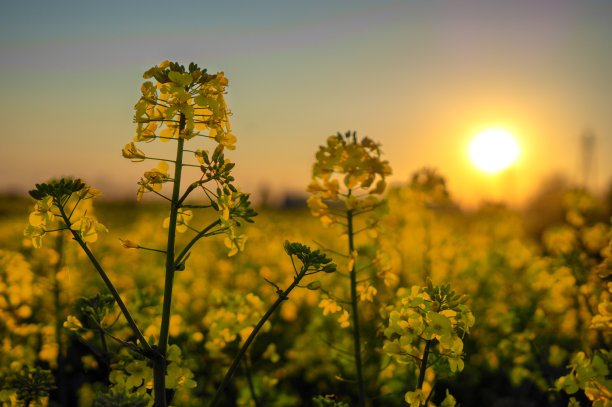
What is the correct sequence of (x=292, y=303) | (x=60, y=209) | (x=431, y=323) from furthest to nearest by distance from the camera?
(x=292, y=303) → (x=431, y=323) → (x=60, y=209)

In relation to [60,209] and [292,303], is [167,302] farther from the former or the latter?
[292,303]

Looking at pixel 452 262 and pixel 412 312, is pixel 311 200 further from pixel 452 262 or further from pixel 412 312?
pixel 452 262

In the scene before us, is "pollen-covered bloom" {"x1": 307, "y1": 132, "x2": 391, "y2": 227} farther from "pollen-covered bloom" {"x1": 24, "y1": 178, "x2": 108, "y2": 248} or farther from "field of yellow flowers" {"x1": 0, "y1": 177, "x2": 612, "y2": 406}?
"pollen-covered bloom" {"x1": 24, "y1": 178, "x2": 108, "y2": 248}

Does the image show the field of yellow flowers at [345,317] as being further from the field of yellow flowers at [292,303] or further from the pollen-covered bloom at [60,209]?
the pollen-covered bloom at [60,209]

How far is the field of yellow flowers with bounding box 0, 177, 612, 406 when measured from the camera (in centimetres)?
263

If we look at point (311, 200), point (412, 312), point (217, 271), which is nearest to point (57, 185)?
point (311, 200)

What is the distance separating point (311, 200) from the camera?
8.57ft

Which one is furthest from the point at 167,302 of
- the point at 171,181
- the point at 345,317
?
the point at 345,317

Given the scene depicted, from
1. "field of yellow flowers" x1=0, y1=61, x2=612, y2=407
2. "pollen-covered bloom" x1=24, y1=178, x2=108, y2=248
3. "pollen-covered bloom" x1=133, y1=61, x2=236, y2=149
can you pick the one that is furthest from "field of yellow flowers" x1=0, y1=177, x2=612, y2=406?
"pollen-covered bloom" x1=133, y1=61, x2=236, y2=149

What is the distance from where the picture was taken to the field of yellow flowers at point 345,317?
263 cm

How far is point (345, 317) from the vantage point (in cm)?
246

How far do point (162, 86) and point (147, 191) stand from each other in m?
0.47

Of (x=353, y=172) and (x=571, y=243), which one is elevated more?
(x=353, y=172)

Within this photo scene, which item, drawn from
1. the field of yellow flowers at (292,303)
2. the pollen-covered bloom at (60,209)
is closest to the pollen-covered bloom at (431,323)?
the field of yellow flowers at (292,303)
